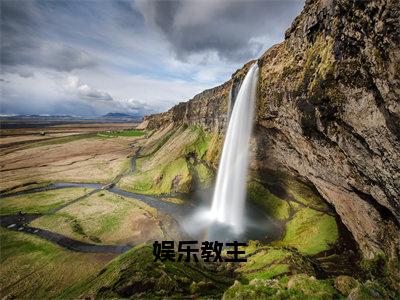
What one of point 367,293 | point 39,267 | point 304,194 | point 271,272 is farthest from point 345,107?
point 39,267

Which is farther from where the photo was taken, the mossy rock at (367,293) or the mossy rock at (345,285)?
the mossy rock at (345,285)

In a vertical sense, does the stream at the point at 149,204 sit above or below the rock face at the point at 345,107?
below

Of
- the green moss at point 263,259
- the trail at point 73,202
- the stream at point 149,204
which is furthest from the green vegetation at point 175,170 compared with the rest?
the green moss at point 263,259

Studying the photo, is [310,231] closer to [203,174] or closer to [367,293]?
[367,293]

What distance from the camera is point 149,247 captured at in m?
20.5

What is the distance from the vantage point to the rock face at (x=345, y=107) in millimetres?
15039

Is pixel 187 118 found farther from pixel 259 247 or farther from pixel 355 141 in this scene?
pixel 355 141

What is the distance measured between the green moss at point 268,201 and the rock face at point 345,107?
244 inches

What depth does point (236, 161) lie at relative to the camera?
124ft

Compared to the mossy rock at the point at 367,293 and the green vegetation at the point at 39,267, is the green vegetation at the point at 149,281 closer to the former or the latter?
the green vegetation at the point at 39,267

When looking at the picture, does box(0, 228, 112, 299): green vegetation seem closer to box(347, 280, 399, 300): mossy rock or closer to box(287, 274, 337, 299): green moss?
box(287, 274, 337, 299): green moss

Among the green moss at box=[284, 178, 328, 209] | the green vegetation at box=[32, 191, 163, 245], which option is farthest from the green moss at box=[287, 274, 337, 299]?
the green vegetation at box=[32, 191, 163, 245]

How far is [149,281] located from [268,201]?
25.7 metres

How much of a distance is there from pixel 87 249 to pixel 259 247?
1779cm
